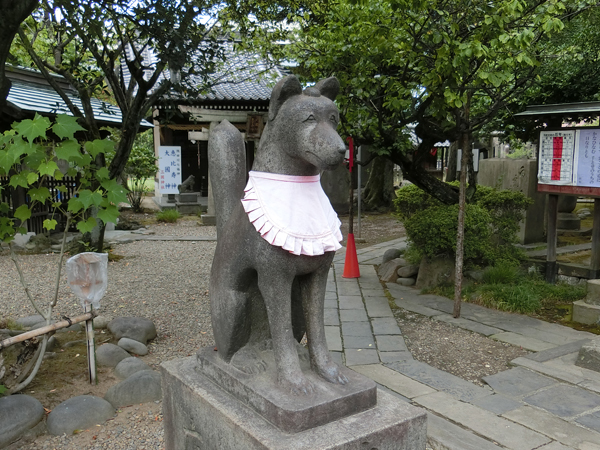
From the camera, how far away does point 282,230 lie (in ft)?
7.60

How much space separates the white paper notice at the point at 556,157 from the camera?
6.74 m

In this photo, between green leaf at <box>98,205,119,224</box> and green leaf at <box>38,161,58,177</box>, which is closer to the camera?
green leaf at <box>38,161,58,177</box>

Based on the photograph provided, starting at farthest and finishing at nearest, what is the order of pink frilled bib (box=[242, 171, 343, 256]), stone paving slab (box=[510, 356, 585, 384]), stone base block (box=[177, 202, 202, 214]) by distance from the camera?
stone base block (box=[177, 202, 202, 214]) < stone paving slab (box=[510, 356, 585, 384]) < pink frilled bib (box=[242, 171, 343, 256])

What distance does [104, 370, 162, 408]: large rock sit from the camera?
405cm

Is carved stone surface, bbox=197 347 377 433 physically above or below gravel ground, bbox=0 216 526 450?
above

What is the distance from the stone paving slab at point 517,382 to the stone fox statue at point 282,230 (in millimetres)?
2343

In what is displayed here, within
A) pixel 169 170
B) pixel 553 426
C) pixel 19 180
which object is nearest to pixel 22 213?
pixel 19 180

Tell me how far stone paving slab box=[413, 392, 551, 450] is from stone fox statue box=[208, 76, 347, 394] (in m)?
1.57

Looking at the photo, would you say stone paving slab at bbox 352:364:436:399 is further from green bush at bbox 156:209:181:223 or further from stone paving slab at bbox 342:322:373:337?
green bush at bbox 156:209:181:223

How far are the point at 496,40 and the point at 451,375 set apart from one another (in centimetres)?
322

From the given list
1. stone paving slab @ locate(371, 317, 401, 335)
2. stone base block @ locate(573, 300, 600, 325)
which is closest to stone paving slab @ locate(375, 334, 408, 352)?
stone paving slab @ locate(371, 317, 401, 335)

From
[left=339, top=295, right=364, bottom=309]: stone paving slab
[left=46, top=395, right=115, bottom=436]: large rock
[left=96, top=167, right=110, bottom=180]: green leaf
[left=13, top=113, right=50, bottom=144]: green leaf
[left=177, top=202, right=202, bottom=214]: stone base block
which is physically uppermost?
[left=13, top=113, right=50, bottom=144]: green leaf

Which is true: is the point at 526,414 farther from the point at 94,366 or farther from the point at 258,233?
the point at 94,366

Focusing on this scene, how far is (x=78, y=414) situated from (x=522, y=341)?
4287mm
